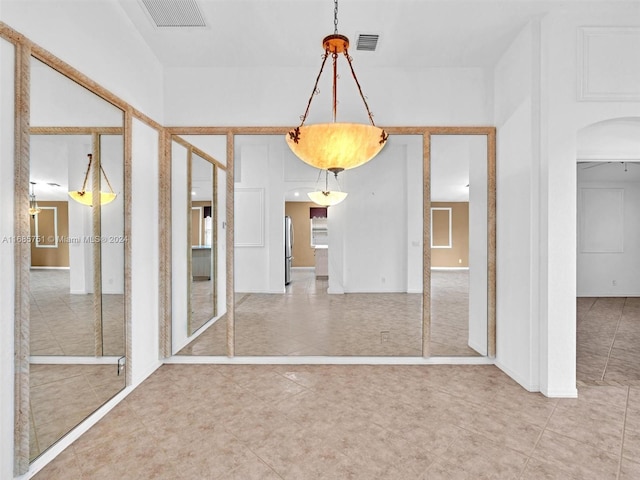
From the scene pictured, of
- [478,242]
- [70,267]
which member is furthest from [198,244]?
[478,242]

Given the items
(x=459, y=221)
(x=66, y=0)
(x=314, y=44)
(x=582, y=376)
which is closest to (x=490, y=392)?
(x=582, y=376)

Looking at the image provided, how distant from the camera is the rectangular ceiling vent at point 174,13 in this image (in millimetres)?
2691

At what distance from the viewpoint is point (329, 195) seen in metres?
5.69

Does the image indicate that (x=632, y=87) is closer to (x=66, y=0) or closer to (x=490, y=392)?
(x=490, y=392)

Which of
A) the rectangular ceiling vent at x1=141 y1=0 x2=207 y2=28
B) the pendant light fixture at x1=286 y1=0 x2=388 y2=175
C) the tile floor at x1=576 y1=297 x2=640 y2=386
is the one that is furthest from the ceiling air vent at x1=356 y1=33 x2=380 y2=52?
the tile floor at x1=576 y1=297 x2=640 y2=386

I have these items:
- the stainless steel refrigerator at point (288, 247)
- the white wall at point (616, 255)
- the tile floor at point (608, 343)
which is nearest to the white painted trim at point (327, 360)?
the tile floor at point (608, 343)

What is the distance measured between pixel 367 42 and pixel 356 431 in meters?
3.17

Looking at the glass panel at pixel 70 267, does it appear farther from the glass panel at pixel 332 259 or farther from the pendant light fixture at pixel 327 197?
the pendant light fixture at pixel 327 197

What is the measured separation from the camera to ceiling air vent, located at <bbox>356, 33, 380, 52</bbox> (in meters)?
3.08

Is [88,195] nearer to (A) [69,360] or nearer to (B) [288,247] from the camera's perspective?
(A) [69,360]

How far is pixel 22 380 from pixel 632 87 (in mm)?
4590

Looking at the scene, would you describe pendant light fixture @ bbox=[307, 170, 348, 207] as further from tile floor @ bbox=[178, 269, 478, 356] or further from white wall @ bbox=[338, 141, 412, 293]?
tile floor @ bbox=[178, 269, 478, 356]
